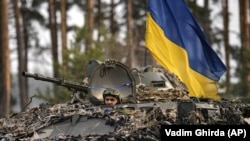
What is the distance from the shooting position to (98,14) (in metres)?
34.8

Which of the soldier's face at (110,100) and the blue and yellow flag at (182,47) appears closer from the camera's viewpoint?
the soldier's face at (110,100)

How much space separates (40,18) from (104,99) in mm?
29399

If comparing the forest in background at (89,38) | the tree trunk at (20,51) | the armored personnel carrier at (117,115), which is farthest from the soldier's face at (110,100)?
the tree trunk at (20,51)

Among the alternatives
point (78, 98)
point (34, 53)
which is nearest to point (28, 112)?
point (78, 98)

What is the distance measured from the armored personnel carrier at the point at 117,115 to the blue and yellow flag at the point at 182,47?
4.48m

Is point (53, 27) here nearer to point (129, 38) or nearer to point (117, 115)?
point (129, 38)

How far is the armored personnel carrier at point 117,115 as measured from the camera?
8117mm

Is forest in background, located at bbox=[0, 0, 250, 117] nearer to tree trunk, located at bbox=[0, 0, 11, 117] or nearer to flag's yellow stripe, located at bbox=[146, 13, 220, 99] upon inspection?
tree trunk, located at bbox=[0, 0, 11, 117]

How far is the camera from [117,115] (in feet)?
28.0

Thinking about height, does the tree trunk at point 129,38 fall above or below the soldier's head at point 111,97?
above

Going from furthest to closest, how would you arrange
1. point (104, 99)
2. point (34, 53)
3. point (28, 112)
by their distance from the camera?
point (34, 53), point (28, 112), point (104, 99)

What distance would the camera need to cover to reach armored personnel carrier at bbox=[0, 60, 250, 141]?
8117 mm

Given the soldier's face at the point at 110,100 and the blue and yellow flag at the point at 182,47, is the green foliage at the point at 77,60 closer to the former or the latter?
the blue and yellow flag at the point at 182,47

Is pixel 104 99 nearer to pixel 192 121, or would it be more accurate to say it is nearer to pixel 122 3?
pixel 192 121
